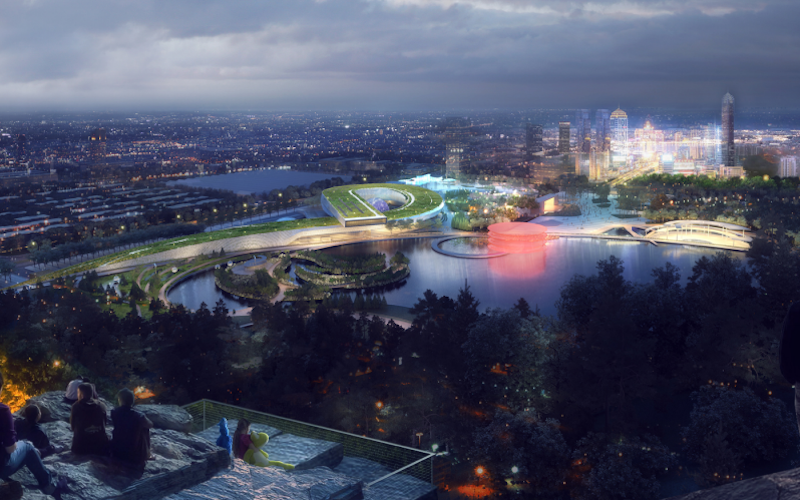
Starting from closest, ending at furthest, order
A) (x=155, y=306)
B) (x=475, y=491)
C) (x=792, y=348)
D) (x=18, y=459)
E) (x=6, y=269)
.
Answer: (x=792, y=348), (x=18, y=459), (x=475, y=491), (x=155, y=306), (x=6, y=269)

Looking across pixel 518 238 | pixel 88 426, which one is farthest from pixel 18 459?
pixel 518 238

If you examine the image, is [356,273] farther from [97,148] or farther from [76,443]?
[97,148]

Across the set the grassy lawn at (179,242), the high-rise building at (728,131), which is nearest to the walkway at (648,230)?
the grassy lawn at (179,242)

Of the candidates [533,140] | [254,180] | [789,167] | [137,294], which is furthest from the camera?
[533,140]

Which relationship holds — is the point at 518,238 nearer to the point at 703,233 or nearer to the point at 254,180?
the point at 703,233

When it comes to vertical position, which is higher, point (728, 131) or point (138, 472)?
point (728, 131)

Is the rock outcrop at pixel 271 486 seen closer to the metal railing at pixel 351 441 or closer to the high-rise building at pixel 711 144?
the metal railing at pixel 351 441

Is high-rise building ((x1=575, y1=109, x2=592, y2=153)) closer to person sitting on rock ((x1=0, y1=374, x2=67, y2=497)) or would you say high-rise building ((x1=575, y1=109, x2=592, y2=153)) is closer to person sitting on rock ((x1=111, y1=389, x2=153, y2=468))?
person sitting on rock ((x1=111, y1=389, x2=153, y2=468))
